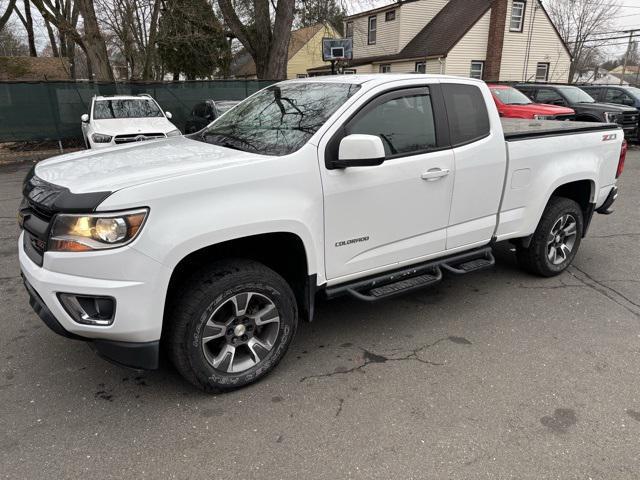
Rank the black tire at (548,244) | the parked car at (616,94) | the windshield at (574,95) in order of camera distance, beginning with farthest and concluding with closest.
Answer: the parked car at (616,94) < the windshield at (574,95) < the black tire at (548,244)

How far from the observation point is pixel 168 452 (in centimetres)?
249

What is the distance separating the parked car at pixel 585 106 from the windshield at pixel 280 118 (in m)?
12.2

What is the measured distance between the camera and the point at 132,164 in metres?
2.87

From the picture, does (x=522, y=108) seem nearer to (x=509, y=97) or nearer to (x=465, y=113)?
(x=509, y=97)

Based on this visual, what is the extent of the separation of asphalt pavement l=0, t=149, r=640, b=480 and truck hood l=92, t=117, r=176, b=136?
6517mm

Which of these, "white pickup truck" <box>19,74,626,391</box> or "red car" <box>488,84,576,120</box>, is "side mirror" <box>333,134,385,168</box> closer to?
"white pickup truck" <box>19,74,626,391</box>

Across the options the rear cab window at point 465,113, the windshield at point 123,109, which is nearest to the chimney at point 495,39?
the windshield at point 123,109

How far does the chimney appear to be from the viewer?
2563 centimetres

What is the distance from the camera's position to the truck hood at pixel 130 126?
991cm

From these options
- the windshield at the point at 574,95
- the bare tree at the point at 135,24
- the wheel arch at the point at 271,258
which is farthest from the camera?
the bare tree at the point at 135,24

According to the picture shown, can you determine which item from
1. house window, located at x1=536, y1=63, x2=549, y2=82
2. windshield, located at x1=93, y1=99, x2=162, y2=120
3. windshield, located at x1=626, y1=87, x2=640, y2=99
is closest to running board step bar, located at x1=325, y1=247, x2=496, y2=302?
windshield, located at x1=93, y1=99, x2=162, y2=120

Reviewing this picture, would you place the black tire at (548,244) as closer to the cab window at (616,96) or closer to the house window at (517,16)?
the cab window at (616,96)

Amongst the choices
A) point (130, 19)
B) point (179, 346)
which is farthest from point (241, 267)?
point (130, 19)

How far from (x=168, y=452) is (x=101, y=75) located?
16.2m
